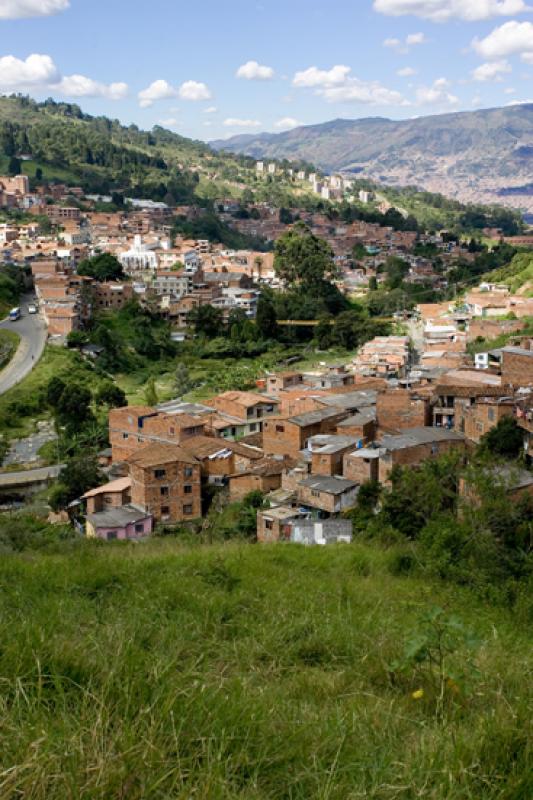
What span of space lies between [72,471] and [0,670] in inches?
493

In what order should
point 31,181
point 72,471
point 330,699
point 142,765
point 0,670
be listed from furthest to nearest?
1. point 31,181
2. point 72,471
3. point 330,699
4. point 0,670
5. point 142,765

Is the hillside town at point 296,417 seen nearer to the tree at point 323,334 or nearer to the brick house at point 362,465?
the brick house at point 362,465

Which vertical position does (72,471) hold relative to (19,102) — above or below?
below

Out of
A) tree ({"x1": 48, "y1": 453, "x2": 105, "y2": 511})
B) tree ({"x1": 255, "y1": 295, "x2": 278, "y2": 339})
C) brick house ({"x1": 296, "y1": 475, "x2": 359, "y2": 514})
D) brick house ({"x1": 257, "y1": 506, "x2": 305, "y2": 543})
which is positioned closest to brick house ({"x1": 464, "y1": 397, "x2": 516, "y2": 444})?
brick house ({"x1": 296, "y1": 475, "x2": 359, "y2": 514})

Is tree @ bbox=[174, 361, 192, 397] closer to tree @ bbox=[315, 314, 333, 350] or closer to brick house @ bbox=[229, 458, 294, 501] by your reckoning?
tree @ bbox=[315, 314, 333, 350]

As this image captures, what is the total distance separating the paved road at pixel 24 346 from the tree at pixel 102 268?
4.32m

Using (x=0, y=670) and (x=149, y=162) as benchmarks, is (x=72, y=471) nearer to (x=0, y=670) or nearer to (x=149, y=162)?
(x=0, y=670)

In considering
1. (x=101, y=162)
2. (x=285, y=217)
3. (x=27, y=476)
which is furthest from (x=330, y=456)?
(x=101, y=162)

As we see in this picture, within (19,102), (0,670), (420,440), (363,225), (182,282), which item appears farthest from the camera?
(19,102)

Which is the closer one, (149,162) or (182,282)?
(182,282)

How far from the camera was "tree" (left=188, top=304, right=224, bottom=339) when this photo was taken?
31094 mm

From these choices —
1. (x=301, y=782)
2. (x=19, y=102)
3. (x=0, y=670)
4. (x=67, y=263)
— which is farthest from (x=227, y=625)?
(x=19, y=102)

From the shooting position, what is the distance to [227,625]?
3.14 metres

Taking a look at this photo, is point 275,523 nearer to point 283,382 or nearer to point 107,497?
point 107,497
